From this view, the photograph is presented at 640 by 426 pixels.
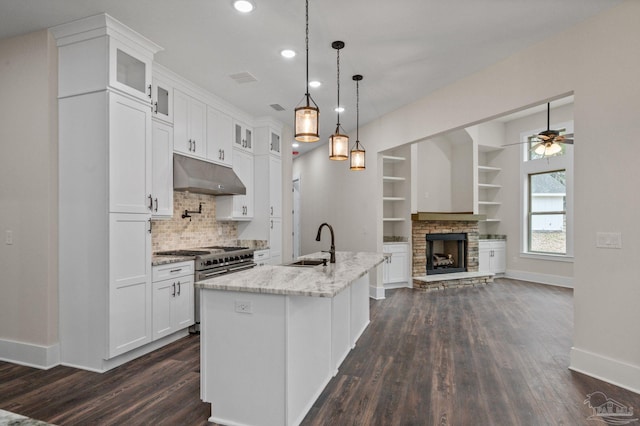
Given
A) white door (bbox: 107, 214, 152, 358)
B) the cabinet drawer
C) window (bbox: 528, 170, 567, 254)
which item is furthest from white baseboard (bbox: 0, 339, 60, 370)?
window (bbox: 528, 170, 567, 254)

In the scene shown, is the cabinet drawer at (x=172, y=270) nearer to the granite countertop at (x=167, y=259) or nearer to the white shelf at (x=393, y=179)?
the granite countertop at (x=167, y=259)

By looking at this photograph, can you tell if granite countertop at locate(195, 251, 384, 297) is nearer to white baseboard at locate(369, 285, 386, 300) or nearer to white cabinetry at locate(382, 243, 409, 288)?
white baseboard at locate(369, 285, 386, 300)

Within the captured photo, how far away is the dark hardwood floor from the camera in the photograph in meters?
2.35

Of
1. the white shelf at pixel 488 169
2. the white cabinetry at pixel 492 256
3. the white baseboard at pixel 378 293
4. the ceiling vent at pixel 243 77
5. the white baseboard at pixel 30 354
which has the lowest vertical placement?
the white baseboard at pixel 378 293

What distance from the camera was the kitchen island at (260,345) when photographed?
2.09 m

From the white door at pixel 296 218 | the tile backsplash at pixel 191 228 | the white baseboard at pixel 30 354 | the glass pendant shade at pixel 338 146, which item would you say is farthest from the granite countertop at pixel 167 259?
the white door at pixel 296 218

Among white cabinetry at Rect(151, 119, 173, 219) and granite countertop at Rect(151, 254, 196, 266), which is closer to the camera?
granite countertop at Rect(151, 254, 196, 266)

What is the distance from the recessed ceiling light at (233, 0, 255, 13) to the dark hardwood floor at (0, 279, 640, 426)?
294cm

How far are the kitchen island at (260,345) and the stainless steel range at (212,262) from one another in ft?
5.82

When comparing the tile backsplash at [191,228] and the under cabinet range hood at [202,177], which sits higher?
the under cabinet range hood at [202,177]

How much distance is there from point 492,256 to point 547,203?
154 cm

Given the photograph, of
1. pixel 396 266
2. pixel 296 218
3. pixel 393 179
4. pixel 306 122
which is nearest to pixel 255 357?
pixel 306 122

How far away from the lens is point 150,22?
305 cm

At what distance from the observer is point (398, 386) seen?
9.12 ft
